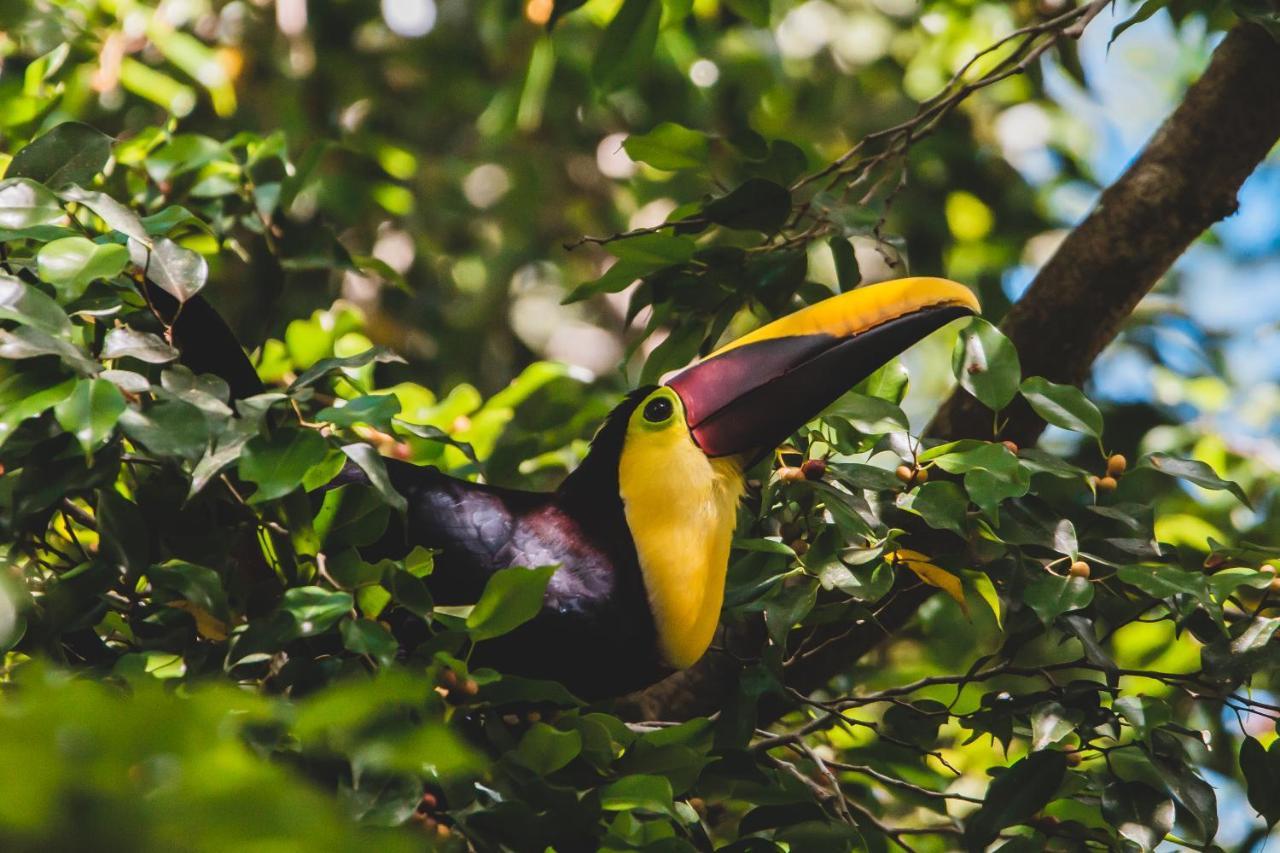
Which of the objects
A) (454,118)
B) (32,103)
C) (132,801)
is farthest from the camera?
(454,118)

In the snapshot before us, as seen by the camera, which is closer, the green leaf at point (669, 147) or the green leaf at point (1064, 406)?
the green leaf at point (1064, 406)

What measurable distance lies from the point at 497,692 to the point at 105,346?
1.98ft

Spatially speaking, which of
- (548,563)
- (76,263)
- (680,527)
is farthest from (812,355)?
(76,263)

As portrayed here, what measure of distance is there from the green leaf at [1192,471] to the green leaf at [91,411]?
4.39ft

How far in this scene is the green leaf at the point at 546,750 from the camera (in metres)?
1.53

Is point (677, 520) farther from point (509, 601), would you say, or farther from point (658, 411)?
point (509, 601)

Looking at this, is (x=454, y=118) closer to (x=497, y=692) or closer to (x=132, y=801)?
(x=497, y=692)

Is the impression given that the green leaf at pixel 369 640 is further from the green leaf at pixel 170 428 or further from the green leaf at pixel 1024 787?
the green leaf at pixel 1024 787

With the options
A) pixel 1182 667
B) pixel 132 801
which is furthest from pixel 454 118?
pixel 132 801

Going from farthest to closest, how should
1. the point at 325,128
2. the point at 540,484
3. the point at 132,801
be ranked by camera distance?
the point at 325,128 → the point at 540,484 → the point at 132,801

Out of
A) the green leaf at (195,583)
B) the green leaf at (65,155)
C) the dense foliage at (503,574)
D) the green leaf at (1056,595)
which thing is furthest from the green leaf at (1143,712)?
the green leaf at (65,155)

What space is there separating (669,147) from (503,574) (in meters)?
0.96

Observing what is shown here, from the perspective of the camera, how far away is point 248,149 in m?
2.70

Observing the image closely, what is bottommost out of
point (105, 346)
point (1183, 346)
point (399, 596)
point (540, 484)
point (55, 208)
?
point (540, 484)
